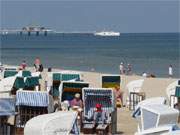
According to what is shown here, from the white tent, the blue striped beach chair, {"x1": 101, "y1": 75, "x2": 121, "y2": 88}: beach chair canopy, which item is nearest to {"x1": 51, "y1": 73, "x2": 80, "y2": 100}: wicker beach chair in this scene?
{"x1": 101, "y1": 75, "x2": 121, "y2": 88}: beach chair canopy

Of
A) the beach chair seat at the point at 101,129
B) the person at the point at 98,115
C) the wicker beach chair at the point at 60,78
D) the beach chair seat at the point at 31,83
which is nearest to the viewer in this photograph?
the beach chair seat at the point at 101,129

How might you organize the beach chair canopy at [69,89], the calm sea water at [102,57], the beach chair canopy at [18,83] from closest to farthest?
the beach chair canopy at [69,89] < the beach chair canopy at [18,83] < the calm sea water at [102,57]

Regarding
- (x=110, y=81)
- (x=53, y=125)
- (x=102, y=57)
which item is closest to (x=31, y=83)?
(x=110, y=81)

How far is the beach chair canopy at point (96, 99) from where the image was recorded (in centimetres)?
1211

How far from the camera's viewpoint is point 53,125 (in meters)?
8.95

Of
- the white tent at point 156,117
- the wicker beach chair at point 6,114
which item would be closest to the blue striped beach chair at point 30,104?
the wicker beach chair at point 6,114

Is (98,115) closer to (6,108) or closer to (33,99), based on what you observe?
(33,99)

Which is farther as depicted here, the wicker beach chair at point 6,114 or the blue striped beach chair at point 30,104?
the blue striped beach chair at point 30,104

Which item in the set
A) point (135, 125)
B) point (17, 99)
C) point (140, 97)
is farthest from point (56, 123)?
point (140, 97)

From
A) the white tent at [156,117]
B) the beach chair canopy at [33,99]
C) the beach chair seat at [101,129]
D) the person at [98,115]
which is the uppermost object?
the beach chair canopy at [33,99]

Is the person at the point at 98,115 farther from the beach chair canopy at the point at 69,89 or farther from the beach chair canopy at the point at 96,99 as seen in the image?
the beach chair canopy at the point at 69,89

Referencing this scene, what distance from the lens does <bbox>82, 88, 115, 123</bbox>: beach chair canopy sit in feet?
39.7

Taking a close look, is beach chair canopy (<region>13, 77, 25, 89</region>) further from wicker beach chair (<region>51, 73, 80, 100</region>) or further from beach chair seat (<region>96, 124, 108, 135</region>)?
beach chair seat (<region>96, 124, 108, 135</region>)

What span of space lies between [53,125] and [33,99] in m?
2.43
